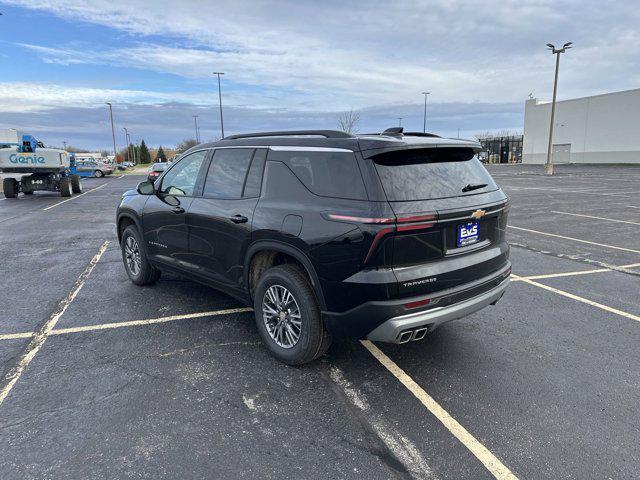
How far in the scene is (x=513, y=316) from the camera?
4758 mm

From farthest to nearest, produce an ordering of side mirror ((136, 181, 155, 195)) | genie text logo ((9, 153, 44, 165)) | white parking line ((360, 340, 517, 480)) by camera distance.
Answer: genie text logo ((9, 153, 44, 165)) < side mirror ((136, 181, 155, 195)) < white parking line ((360, 340, 517, 480))

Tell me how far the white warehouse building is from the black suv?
56.8 metres

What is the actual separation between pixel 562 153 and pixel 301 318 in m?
62.5

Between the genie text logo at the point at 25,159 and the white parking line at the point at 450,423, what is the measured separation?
19.7m

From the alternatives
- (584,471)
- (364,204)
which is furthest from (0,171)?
(584,471)

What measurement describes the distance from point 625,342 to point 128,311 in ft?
16.0

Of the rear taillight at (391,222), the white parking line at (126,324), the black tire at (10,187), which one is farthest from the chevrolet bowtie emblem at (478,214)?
the black tire at (10,187)

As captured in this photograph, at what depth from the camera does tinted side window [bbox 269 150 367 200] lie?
3174 mm

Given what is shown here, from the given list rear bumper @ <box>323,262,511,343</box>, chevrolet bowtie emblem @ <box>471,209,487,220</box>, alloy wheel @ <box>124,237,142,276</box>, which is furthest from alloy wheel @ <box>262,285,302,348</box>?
alloy wheel @ <box>124,237,142,276</box>

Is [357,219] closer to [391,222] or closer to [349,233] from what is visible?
[349,233]

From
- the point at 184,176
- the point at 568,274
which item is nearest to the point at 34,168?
the point at 184,176

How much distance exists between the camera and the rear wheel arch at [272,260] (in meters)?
3.34

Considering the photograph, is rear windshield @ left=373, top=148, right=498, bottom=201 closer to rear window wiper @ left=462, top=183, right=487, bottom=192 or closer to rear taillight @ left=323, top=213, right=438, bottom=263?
rear window wiper @ left=462, top=183, right=487, bottom=192

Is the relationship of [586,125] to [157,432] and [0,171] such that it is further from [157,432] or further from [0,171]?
[157,432]
